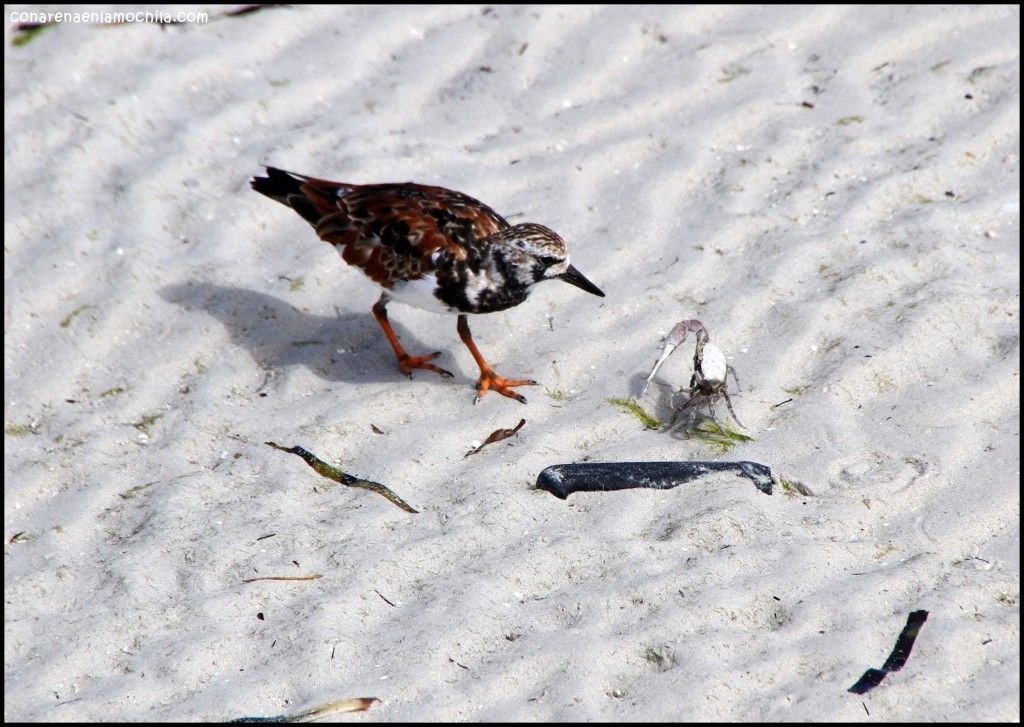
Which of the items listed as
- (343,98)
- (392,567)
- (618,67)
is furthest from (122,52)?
(392,567)

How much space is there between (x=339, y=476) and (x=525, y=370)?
3.62 feet

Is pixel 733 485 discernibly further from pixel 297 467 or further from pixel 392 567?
pixel 297 467

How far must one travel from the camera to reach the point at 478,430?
460 cm

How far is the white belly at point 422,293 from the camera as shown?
4.89 metres

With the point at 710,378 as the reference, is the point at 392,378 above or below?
below

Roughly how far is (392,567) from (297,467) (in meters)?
0.82

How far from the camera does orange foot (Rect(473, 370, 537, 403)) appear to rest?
4.80 m

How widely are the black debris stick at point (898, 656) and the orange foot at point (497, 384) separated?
1.95 meters

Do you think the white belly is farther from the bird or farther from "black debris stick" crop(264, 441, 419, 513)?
"black debris stick" crop(264, 441, 419, 513)

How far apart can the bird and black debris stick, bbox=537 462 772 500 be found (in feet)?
2.38

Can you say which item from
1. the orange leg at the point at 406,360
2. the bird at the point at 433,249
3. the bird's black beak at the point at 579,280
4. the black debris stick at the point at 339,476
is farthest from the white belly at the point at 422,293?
the black debris stick at the point at 339,476

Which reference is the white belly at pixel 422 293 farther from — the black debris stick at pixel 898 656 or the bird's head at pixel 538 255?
the black debris stick at pixel 898 656

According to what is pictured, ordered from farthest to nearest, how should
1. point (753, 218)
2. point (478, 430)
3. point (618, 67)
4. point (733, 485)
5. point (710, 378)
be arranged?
point (618, 67) → point (753, 218) → point (478, 430) → point (710, 378) → point (733, 485)

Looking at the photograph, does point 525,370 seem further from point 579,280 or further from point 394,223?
point 394,223
